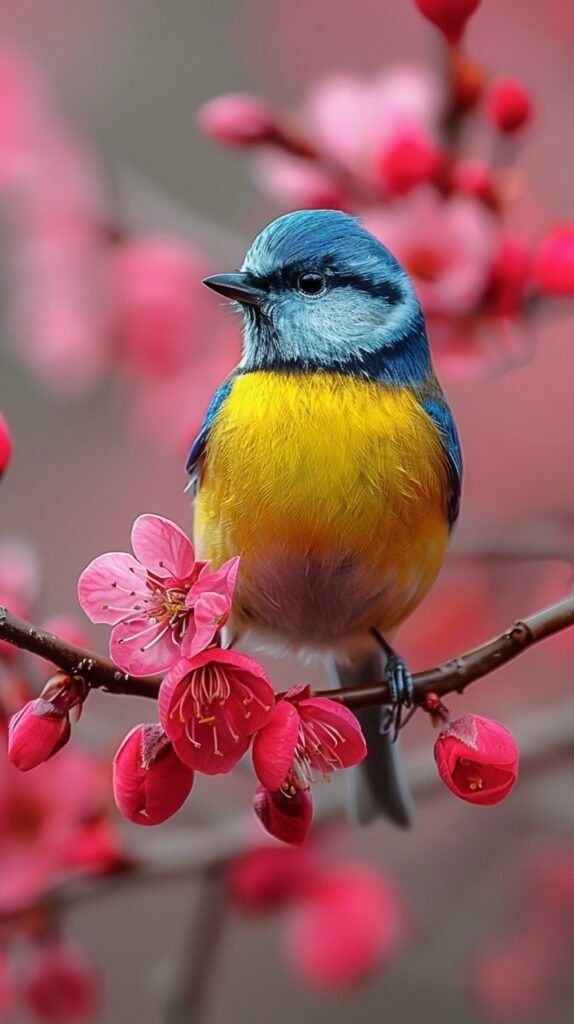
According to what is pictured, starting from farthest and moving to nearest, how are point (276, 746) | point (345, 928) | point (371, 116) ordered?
point (345, 928) → point (371, 116) → point (276, 746)

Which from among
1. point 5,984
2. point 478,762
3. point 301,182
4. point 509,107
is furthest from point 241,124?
point 5,984

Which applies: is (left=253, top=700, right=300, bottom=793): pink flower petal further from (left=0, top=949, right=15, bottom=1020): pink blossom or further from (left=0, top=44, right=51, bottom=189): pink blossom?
(left=0, top=44, right=51, bottom=189): pink blossom

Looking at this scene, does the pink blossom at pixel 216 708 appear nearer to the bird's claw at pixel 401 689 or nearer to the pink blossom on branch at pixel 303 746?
the pink blossom on branch at pixel 303 746

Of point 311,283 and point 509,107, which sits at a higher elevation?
point 509,107

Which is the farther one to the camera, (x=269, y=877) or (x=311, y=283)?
(x=269, y=877)

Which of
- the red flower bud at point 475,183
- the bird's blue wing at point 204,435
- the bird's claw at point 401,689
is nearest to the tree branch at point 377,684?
the bird's claw at point 401,689

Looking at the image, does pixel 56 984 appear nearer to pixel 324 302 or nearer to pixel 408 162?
pixel 324 302

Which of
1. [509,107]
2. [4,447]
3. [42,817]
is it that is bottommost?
[42,817]

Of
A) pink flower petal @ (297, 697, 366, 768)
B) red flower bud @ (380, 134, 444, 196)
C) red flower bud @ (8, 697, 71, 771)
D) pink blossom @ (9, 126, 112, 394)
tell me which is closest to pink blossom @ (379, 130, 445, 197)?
red flower bud @ (380, 134, 444, 196)
